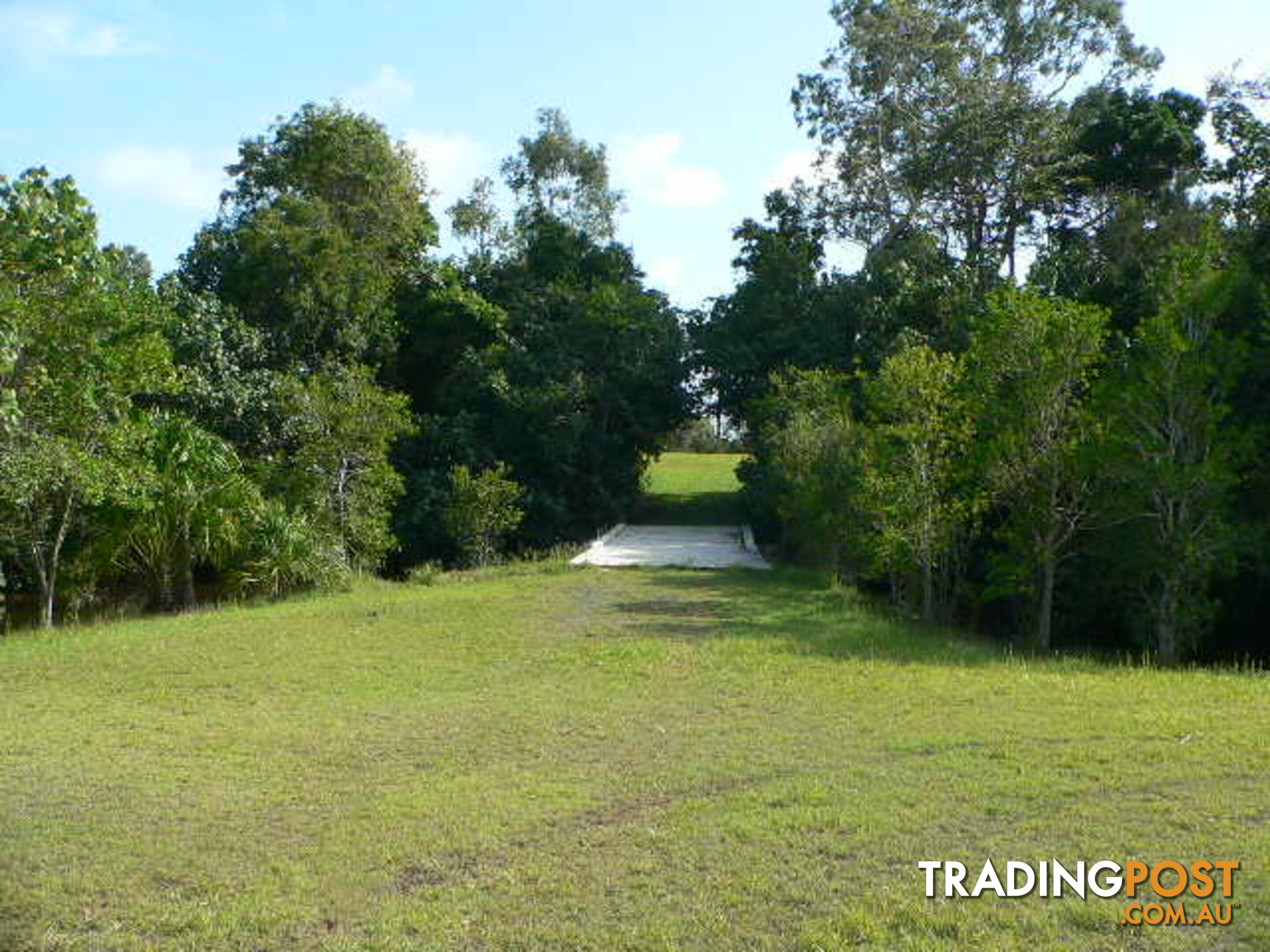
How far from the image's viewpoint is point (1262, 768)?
6035 mm

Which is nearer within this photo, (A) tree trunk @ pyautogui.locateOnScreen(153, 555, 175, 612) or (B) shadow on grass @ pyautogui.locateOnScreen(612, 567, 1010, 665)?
(B) shadow on grass @ pyautogui.locateOnScreen(612, 567, 1010, 665)

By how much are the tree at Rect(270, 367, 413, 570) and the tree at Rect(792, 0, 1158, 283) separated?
13.7 m

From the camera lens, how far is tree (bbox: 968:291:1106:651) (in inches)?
515

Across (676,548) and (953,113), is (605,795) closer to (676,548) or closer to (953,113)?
→ (676,548)

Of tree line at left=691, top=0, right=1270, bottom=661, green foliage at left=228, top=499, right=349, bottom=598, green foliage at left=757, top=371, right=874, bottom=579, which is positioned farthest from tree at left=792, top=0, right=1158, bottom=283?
green foliage at left=228, top=499, right=349, bottom=598

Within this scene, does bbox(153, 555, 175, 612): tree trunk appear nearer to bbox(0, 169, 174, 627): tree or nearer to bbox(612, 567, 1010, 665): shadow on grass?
bbox(0, 169, 174, 627): tree

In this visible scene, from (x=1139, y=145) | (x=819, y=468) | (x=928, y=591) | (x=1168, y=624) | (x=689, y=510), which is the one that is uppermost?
(x=1139, y=145)

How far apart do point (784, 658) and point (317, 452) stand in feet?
31.5

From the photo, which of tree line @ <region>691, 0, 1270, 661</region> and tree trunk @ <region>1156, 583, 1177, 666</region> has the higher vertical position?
tree line @ <region>691, 0, 1270, 661</region>

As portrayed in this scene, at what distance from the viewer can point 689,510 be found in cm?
2878

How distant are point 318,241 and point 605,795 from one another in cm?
1745

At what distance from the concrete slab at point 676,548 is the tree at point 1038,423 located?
515cm

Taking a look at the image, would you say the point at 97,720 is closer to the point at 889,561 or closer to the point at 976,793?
the point at 976,793

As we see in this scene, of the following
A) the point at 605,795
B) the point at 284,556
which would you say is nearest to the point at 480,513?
the point at 284,556
